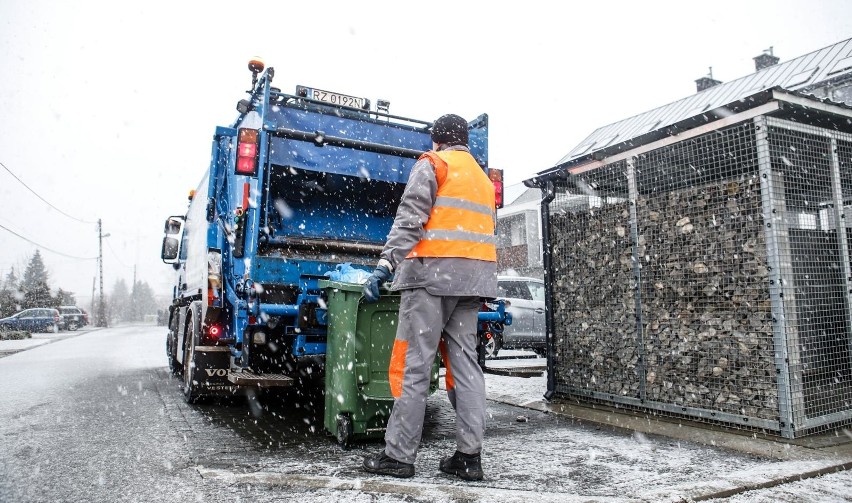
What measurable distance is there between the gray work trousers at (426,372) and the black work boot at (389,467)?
3cm

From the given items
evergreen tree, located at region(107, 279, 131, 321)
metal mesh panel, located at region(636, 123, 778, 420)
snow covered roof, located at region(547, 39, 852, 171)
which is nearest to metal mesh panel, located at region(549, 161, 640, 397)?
metal mesh panel, located at region(636, 123, 778, 420)

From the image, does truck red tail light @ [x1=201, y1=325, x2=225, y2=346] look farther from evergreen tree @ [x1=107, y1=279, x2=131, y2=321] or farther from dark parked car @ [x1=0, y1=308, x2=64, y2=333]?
evergreen tree @ [x1=107, y1=279, x2=131, y2=321]

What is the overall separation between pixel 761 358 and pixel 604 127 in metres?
24.8

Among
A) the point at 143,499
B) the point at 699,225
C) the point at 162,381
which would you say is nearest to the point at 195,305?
the point at 162,381

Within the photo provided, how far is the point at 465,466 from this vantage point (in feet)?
9.78

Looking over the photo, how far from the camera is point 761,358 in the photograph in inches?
156

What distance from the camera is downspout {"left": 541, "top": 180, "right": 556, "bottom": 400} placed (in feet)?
18.2

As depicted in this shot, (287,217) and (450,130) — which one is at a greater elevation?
(450,130)

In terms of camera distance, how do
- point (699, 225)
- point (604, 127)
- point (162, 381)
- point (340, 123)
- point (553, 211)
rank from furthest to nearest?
point (604, 127)
point (162, 381)
point (553, 211)
point (340, 123)
point (699, 225)

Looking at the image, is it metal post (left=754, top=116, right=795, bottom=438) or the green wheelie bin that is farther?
metal post (left=754, top=116, right=795, bottom=438)

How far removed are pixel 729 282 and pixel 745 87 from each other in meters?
20.6

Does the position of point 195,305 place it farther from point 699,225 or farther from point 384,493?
point 699,225

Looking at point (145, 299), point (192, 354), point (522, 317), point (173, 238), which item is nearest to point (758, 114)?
point (192, 354)

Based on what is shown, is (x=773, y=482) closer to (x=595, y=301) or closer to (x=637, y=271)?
(x=637, y=271)
